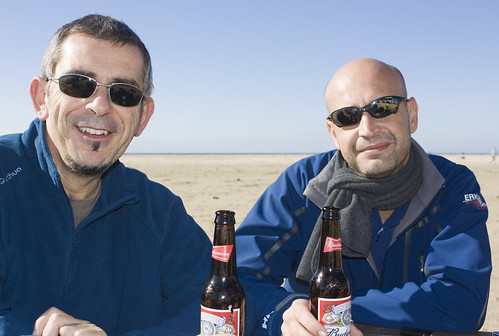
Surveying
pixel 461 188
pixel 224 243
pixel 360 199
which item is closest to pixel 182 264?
pixel 224 243

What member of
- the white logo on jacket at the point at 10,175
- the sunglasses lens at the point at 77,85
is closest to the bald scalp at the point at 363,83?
the sunglasses lens at the point at 77,85

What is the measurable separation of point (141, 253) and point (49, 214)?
472 mm

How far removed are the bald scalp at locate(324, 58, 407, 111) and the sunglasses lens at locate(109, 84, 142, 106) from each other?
125 centimetres

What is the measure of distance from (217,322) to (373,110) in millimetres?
1636

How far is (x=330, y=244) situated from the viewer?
172 centimetres

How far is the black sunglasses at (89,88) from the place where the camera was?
1993 millimetres

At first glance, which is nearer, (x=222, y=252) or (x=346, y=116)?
(x=222, y=252)

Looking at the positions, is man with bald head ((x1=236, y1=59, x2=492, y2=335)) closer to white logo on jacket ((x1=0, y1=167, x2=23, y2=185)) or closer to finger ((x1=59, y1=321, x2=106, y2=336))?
finger ((x1=59, y1=321, x2=106, y2=336))

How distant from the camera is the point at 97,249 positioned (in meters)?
2.08

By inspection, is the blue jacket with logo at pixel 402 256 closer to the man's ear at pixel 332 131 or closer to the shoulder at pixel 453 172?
the shoulder at pixel 453 172

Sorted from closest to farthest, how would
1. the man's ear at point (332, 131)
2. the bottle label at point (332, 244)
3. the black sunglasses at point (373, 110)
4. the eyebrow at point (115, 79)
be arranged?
the bottle label at point (332, 244)
the eyebrow at point (115, 79)
the black sunglasses at point (373, 110)
the man's ear at point (332, 131)

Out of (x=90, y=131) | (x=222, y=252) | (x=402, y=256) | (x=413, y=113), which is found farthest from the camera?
(x=413, y=113)

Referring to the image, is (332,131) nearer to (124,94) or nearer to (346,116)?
(346,116)

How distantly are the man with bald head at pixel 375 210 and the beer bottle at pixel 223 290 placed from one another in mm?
470
